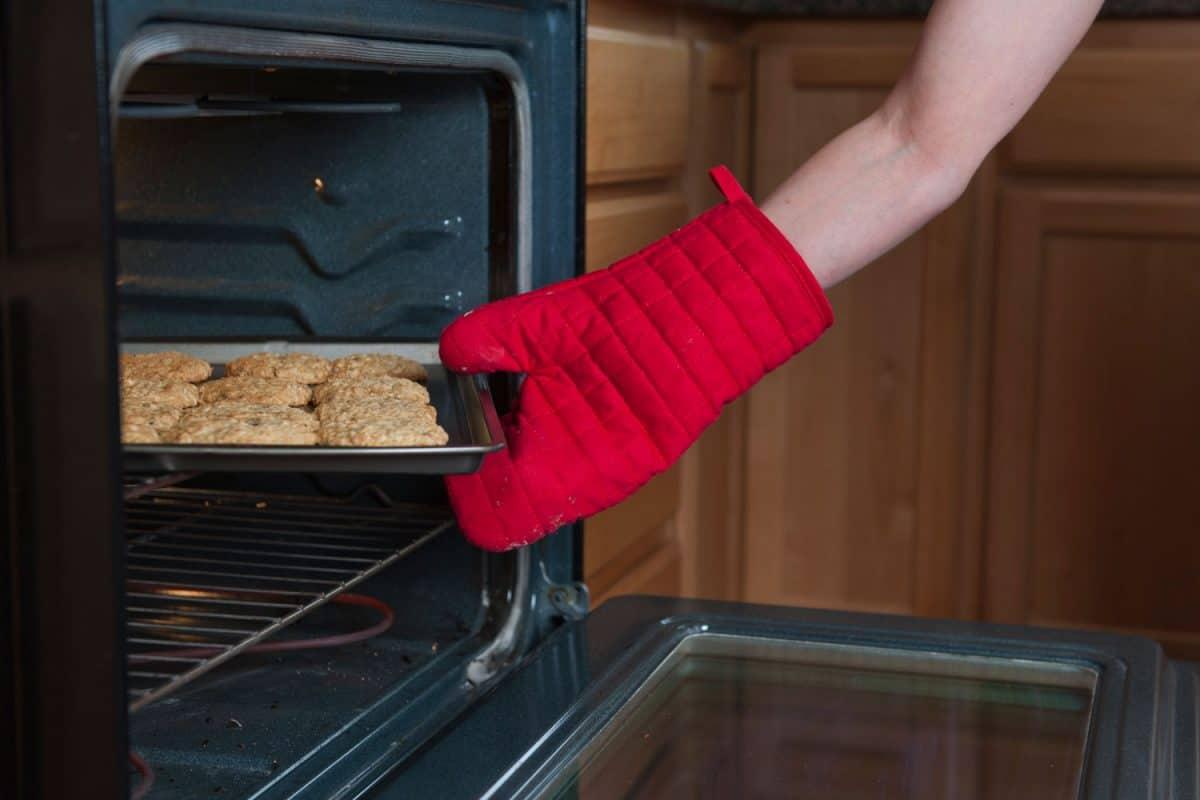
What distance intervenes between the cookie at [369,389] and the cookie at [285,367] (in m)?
0.01

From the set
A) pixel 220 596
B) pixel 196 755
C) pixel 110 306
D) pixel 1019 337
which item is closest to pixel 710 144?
pixel 1019 337

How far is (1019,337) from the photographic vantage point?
1996mm

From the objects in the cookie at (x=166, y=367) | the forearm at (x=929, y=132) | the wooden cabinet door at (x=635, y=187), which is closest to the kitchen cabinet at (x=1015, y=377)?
the wooden cabinet door at (x=635, y=187)

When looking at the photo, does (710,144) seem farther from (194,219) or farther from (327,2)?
(327,2)

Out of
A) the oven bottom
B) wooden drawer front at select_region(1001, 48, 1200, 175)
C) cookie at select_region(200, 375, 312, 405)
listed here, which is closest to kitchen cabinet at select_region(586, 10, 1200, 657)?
wooden drawer front at select_region(1001, 48, 1200, 175)

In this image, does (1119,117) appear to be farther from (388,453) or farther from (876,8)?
(388,453)

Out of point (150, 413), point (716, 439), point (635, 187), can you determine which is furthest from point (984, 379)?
point (150, 413)

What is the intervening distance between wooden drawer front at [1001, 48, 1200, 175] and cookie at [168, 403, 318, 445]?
4.31 ft

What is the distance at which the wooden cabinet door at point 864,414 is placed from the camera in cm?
203

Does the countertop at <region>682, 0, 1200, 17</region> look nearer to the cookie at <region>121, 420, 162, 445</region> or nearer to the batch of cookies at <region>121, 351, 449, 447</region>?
the batch of cookies at <region>121, 351, 449, 447</region>

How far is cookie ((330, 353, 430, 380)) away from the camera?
38.5 inches

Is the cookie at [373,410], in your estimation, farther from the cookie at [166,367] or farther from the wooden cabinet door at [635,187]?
the wooden cabinet door at [635,187]

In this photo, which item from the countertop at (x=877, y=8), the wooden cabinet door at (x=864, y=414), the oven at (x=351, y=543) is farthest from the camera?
the wooden cabinet door at (x=864, y=414)

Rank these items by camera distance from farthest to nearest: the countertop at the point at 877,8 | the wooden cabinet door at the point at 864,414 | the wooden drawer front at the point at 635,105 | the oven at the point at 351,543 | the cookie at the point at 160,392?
the wooden cabinet door at the point at 864,414 → the countertop at the point at 877,8 → the wooden drawer front at the point at 635,105 → the cookie at the point at 160,392 → the oven at the point at 351,543
